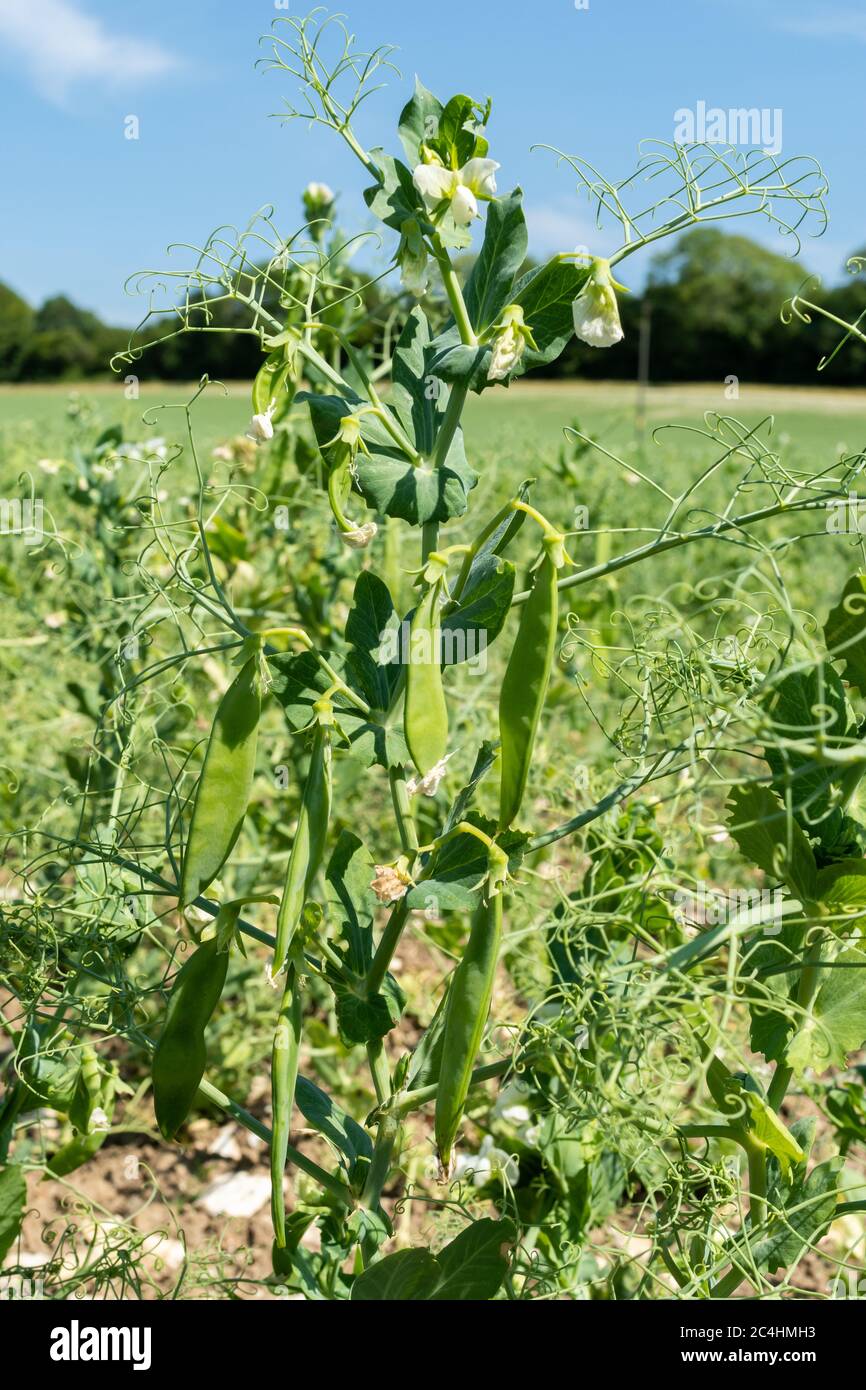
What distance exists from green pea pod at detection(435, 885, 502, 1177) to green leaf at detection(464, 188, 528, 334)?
0.43 meters

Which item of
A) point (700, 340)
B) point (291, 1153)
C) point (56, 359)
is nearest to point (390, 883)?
point (291, 1153)

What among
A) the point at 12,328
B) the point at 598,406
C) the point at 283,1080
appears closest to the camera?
the point at 283,1080

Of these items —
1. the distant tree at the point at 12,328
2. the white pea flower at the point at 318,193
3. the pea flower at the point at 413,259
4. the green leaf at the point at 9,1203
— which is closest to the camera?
the pea flower at the point at 413,259

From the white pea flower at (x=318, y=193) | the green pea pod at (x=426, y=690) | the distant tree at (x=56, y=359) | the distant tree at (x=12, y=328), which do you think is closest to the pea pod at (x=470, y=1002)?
the green pea pod at (x=426, y=690)

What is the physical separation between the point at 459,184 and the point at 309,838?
448 mm

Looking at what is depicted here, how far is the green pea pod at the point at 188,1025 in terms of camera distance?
76cm

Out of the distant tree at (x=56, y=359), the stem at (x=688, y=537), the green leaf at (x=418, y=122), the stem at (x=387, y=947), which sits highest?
the distant tree at (x=56, y=359)

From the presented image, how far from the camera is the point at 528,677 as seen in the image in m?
0.70

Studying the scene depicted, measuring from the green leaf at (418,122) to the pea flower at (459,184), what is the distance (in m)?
0.04

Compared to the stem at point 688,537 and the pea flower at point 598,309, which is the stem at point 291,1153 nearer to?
the stem at point 688,537

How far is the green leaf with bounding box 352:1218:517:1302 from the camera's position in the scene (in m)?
0.79

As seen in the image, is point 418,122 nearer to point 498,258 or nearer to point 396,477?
point 498,258

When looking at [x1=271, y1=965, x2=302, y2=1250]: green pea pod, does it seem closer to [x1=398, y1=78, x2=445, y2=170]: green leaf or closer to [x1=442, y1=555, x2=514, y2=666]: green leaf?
[x1=442, y1=555, x2=514, y2=666]: green leaf
